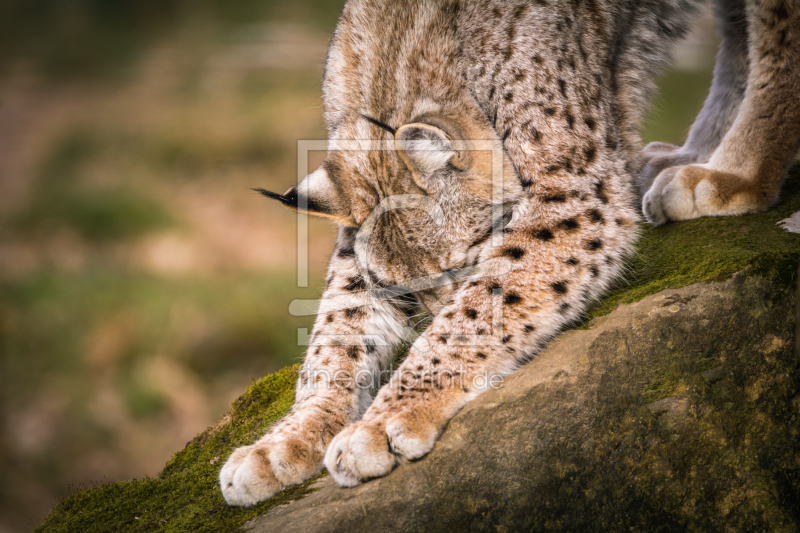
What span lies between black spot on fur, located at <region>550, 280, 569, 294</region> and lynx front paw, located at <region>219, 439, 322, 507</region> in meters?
1.27

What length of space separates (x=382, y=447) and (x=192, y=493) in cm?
128

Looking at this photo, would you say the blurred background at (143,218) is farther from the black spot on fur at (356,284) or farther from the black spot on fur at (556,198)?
the black spot on fur at (556,198)

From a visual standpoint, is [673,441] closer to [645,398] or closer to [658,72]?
[645,398]

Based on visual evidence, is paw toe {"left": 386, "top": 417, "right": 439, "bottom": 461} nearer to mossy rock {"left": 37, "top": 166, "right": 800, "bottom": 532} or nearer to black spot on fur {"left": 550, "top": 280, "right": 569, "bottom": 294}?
mossy rock {"left": 37, "top": 166, "right": 800, "bottom": 532}

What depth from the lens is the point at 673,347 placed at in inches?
99.0

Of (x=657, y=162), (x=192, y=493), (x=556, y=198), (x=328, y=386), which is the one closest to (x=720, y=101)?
(x=657, y=162)

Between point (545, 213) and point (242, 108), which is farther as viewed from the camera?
point (242, 108)

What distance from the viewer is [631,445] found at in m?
2.32

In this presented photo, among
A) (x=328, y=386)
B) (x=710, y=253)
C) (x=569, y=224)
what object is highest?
(x=569, y=224)

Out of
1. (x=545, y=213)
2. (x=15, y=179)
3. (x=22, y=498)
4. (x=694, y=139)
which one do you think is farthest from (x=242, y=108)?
(x=545, y=213)

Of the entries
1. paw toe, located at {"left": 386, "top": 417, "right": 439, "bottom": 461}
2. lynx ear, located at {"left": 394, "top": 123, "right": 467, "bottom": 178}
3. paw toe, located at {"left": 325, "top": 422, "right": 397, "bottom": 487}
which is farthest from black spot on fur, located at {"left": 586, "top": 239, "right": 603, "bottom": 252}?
paw toe, located at {"left": 325, "top": 422, "right": 397, "bottom": 487}

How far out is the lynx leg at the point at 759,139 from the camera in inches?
134

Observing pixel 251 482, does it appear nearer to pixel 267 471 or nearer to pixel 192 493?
pixel 267 471

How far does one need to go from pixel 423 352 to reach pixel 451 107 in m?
1.15
